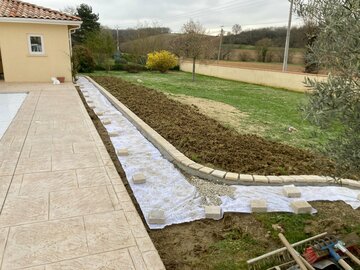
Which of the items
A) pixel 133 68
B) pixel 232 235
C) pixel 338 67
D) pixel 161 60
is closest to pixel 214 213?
pixel 232 235

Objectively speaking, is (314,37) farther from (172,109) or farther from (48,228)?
(172,109)

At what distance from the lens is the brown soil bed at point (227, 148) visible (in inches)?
179

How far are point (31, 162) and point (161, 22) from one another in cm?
3679

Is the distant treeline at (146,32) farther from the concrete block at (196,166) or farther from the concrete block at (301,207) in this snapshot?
the concrete block at (301,207)

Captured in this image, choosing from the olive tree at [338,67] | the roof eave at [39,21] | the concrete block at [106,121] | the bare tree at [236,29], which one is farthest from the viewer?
the bare tree at [236,29]

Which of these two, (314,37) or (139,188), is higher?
(314,37)

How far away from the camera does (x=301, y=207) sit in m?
3.35

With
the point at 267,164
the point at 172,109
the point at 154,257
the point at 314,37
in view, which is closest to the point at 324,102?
the point at 314,37

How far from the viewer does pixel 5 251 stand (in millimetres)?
2469

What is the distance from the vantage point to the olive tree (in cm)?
175

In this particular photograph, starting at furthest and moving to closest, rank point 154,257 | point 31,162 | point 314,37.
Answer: point 31,162
point 154,257
point 314,37

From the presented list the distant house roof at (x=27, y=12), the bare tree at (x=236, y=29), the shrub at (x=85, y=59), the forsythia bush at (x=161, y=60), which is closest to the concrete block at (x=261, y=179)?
the distant house roof at (x=27, y=12)

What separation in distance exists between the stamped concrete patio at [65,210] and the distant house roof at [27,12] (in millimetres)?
10301

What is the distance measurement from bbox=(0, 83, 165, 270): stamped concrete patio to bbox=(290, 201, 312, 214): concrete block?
1.74 meters
